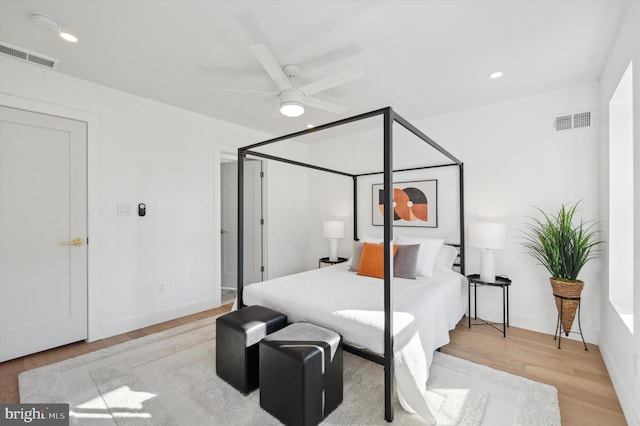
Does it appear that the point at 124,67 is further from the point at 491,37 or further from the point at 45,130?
the point at 491,37

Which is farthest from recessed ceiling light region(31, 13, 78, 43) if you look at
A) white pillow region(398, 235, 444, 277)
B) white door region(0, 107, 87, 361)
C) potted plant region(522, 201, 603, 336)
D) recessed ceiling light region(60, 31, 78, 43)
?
potted plant region(522, 201, 603, 336)

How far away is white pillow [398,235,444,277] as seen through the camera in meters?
3.07

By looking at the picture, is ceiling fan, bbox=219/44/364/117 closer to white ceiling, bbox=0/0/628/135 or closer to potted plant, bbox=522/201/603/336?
white ceiling, bbox=0/0/628/135

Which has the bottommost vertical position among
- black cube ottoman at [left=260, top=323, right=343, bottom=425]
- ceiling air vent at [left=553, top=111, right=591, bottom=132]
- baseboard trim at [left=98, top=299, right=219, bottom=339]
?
baseboard trim at [left=98, top=299, right=219, bottom=339]

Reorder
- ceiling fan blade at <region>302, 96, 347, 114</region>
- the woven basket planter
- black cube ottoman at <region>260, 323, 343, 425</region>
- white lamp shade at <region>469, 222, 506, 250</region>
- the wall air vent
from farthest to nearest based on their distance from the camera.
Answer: white lamp shade at <region>469, 222, 506, 250</region>
the woven basket planter
ceiling fan blade at <region>302, 96, 347, 114</region>
the wall air vent
black cube ottoman at <region>260, 323, 343, 425</region>

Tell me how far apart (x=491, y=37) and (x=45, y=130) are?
384 cm

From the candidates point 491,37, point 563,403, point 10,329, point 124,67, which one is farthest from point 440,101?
point 10,329

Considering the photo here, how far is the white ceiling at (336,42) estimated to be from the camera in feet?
5.95

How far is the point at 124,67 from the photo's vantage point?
100.0 inches

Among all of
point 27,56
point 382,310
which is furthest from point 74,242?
point 382,310

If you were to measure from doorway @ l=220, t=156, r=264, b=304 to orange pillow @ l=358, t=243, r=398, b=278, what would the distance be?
1.98 metres

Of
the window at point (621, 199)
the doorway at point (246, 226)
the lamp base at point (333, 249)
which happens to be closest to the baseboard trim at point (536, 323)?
the window at point (621, 199)

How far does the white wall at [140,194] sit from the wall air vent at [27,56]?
213 millimetres

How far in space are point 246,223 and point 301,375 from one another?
3437 millimetres
